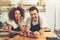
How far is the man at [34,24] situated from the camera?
1.22 metres

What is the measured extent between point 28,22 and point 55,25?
0.70 feet

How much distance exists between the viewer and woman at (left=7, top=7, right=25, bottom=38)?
122cm

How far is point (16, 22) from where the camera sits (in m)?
1.23

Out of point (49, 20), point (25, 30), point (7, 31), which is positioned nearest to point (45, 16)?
point (49, 20)

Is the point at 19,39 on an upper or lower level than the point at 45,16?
lower

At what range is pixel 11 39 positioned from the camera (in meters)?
1.23

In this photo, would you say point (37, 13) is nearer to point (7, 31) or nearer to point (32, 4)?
point (32, 4)

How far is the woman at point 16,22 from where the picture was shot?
122cm

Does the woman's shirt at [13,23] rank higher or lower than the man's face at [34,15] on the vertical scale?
lower

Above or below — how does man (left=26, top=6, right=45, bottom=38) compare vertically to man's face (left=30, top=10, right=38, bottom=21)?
below

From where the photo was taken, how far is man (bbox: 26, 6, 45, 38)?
1225mm

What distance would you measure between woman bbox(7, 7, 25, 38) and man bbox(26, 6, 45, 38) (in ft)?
0.17

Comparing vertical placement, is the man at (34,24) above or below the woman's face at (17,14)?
below

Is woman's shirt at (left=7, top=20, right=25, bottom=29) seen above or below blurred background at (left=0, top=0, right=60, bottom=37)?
below
